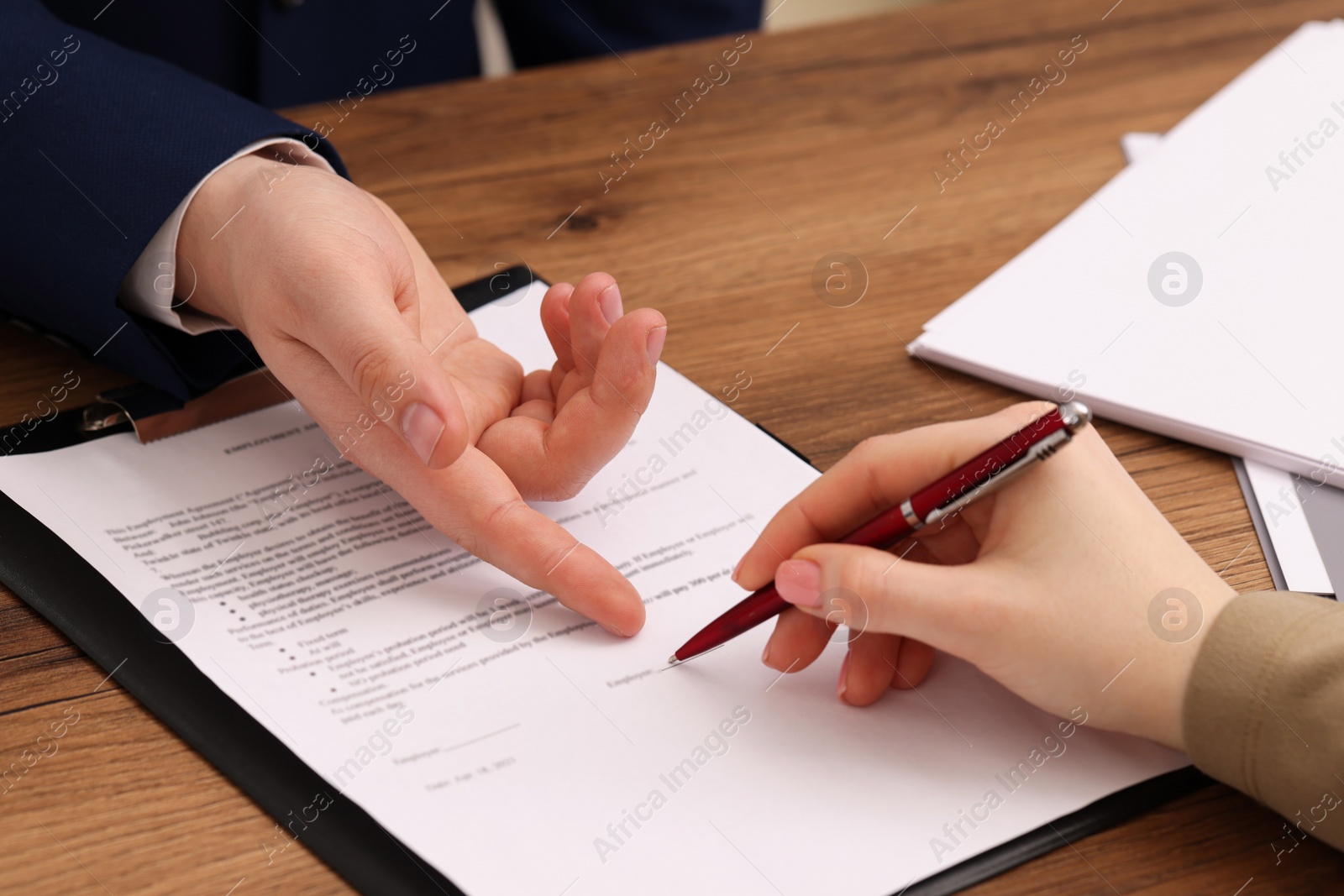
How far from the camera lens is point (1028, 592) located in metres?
0.54

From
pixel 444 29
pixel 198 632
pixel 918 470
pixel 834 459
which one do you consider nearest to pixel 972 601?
pixel 918 470

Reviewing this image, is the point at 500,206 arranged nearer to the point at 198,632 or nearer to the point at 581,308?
the point at 581,308

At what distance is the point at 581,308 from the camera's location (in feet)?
2.38

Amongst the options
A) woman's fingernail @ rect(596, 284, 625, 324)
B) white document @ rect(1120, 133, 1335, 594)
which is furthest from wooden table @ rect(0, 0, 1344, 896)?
woman's fingernail @ rect(596, 284, 625, 324)

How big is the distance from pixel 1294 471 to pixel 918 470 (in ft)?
1.09

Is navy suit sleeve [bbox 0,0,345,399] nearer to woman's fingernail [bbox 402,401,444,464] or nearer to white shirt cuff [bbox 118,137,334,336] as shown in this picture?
white shirt cuff [bbox 118,137,334,336]

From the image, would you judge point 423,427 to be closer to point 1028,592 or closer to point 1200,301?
point 1028,592

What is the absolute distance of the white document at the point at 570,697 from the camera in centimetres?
51

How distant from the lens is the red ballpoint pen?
1.69ft

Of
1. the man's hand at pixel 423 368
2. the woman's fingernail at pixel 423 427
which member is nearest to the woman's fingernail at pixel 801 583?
the man's hand at pixel 423 368

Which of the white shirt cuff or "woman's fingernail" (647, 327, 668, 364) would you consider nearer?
"woman's fingernail" (647, 327, 668, 364)

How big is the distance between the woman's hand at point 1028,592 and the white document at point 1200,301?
8.7 inches

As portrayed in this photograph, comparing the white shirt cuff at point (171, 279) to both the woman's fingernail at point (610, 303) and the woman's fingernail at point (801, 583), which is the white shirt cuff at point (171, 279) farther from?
the woman's fingernail at point (801, 583)

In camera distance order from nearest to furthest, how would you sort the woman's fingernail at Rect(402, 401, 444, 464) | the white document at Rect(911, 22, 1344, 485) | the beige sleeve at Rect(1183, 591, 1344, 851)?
the beige sleeve at Rect(1183, 591, 1344, 851)
the woman's fingernail at Rect(402, 401, 444, 464)
the white document at Rect(911, 22, 1344, 485)
